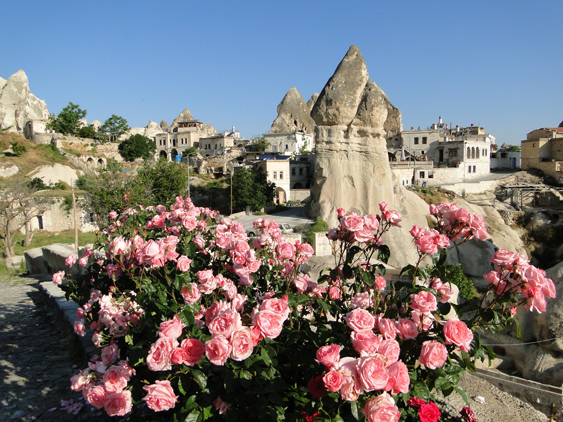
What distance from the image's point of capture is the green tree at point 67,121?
52062 mm

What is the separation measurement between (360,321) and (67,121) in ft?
195

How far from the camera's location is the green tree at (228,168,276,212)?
29.9 metres

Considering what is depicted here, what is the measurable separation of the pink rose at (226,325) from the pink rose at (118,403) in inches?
26.9

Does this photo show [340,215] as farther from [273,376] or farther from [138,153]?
[138,153]

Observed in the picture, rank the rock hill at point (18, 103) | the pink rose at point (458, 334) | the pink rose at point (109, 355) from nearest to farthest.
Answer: the pink rose at point (458, 334) → the pink rose at point (109, 355) → the rock hill at point (18, 103)

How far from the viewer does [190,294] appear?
2.59 meters

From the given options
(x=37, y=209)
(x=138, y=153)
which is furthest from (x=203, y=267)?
(x=138, y=153)

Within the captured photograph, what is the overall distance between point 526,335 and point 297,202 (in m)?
23.8

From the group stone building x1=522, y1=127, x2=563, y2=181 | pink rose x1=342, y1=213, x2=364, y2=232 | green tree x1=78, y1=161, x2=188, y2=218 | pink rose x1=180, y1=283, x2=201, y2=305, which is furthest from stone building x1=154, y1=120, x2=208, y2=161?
pink rose x1=342, y1=213, x2=364, y2=232

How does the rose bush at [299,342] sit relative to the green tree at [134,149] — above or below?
below

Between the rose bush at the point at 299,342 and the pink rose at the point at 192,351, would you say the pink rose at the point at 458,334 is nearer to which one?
the rose bush at the point at 299,342

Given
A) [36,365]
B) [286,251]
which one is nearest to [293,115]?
[36,365]

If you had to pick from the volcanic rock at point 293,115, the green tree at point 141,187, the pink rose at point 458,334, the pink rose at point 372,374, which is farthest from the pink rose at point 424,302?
the volcanic rock at point 293,115

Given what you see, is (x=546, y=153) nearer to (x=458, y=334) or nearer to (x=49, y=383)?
(x=458, y=334)
